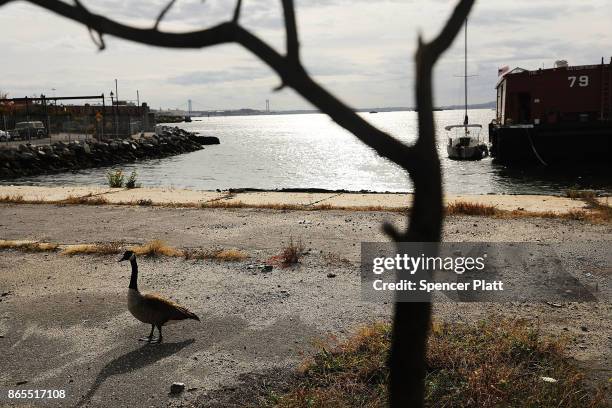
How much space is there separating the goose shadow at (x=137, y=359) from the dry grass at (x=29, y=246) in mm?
5456

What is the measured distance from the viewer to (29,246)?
35.1ft

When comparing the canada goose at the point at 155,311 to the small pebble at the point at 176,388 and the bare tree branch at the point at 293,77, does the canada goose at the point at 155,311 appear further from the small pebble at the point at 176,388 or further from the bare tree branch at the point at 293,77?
the bare tree branch at the point at 293,77

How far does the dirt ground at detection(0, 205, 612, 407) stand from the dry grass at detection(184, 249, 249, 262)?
21 cm

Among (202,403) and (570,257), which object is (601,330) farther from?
Result: (202,403)

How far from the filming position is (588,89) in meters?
42.8

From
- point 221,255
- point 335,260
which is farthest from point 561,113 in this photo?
point 221,255

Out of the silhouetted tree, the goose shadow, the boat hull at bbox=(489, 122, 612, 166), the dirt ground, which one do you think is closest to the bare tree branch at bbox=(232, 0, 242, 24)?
the silhouetted tree

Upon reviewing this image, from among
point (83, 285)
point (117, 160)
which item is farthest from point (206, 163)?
point (83, 285)

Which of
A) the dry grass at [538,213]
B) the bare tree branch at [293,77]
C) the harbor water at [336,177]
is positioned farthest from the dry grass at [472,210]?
the harbor water at [336,177]

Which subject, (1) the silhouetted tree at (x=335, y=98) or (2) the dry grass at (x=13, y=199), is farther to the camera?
(2) the dry grass at (x=13, y=199)

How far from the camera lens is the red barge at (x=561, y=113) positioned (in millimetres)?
42250

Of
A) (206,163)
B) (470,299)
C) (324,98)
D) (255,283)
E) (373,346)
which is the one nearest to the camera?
(324,98)

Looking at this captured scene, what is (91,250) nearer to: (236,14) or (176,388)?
(176,388)

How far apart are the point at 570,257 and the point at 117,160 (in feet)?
160
